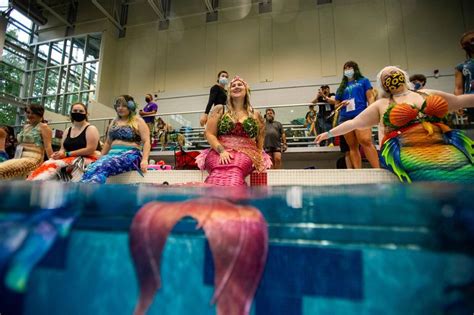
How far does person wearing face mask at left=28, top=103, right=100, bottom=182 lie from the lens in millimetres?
2811

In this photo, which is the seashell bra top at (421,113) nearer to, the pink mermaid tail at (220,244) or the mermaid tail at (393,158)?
the mermaid tail at (393,158)

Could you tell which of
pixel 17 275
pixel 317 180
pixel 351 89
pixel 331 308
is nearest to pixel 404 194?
pixel 331 308

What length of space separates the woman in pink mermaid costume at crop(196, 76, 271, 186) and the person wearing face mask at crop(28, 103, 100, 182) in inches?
54.8

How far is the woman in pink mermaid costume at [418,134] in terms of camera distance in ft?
5.88

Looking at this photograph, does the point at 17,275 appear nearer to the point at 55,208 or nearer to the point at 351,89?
the point at 55,208

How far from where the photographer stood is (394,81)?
225 cm

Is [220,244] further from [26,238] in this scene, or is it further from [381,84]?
[381,84]

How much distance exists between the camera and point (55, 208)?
127cm

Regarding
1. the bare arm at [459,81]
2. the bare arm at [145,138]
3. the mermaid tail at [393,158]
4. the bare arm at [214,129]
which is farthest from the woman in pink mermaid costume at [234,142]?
the bare arm at [459,81]

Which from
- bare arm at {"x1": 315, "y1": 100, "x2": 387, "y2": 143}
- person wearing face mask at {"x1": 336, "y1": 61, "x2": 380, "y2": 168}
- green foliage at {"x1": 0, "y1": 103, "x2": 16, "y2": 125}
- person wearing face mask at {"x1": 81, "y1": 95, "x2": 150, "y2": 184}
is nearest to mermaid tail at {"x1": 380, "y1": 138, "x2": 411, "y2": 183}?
bare arm at {"x1": 315, "y1": 100, "x2": 387, "y2": 143}

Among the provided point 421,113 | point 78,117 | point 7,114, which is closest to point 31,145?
point 78,117

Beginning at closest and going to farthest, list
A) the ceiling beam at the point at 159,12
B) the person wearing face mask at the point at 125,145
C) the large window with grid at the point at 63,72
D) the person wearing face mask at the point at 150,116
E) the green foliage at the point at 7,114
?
the person wearing face mask at the point at 125,145
the person wearing face mask at the point at 150,116
the green foliage at the point at 7,114
the ceiling beam at the point at 159,12
the large window with grid at the point at 63,72

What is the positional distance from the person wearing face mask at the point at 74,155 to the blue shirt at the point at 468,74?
4.23m

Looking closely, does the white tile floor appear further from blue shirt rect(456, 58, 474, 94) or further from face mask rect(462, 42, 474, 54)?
face mask rect(462, 42, 474, 54)
